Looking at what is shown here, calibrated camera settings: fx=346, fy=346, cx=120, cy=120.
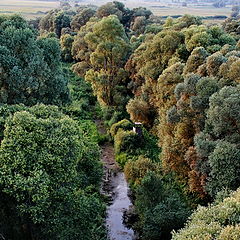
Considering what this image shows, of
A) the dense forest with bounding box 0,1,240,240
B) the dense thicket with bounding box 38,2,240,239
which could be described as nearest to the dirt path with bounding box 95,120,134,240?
the dense forest with bounding box 0,1,240,240

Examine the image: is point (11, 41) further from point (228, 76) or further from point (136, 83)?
point (136, 83)

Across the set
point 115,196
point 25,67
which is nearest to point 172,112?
point 115,196

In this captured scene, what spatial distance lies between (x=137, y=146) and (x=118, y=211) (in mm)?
7727

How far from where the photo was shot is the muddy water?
63.7 feet

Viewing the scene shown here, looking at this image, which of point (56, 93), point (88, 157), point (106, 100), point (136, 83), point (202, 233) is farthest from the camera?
point (106, 100)

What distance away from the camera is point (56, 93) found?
61.3 feet

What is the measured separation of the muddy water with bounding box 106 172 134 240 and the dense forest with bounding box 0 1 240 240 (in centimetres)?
66

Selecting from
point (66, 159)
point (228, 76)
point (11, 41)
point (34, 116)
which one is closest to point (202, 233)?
point (66, 159)

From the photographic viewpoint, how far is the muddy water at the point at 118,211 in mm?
19402

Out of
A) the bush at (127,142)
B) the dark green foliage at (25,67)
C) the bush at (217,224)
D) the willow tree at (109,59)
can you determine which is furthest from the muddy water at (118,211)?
the willow tree at (109,59)

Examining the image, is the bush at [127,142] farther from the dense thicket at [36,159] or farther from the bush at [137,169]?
the dense thicket at [36,159]

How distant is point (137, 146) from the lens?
28.2m

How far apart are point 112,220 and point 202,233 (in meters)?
11.0

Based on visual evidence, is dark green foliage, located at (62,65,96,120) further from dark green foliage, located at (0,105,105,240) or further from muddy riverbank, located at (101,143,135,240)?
dark green foliage, located at (0,105,105,240)
